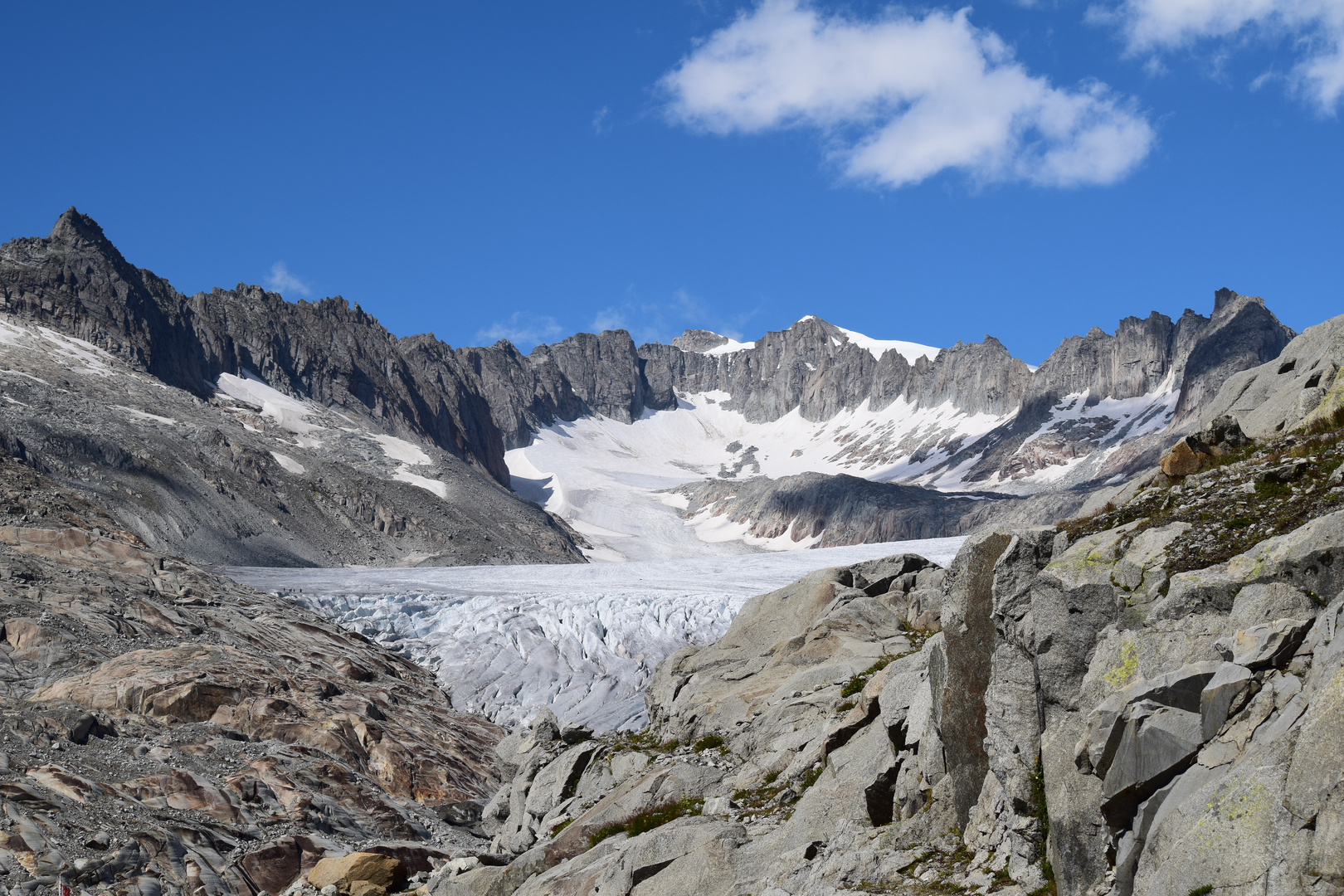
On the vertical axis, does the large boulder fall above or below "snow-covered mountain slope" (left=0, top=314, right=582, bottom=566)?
below

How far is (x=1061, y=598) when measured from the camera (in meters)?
10.6

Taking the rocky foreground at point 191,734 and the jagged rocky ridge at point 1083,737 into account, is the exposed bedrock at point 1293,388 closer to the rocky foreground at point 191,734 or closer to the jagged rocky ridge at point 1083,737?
the jagged rocky ridge at point 1083,737

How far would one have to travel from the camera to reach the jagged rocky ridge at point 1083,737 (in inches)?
300

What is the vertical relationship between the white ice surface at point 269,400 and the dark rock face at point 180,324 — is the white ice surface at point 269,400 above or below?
below

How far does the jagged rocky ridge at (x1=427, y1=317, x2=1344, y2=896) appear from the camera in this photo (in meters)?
7.61

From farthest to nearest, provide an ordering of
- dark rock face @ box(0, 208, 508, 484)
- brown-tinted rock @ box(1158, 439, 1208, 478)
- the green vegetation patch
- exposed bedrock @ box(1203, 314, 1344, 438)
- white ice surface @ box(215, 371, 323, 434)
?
white ice surface @ box(215, 371, 323, 434) → dark rock face @ box(0, 208, 508, 484) → the green vegetation patch → exposed bedrock @ box(1203, 314, 1344, 438) → brown-tinted rock @ box(1158, 439, 1208, 478)

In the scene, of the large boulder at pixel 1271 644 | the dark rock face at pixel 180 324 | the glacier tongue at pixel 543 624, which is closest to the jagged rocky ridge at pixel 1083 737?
the large boulder at pixel 1271 644

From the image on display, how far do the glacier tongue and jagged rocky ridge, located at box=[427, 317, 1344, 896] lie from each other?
103ft

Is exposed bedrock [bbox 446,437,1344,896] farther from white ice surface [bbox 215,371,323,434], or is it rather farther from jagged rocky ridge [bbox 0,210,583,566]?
white ice surface [bbox 215,371,323,434]

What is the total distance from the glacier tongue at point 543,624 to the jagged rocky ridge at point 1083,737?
31.4m

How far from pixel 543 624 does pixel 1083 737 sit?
166 feet

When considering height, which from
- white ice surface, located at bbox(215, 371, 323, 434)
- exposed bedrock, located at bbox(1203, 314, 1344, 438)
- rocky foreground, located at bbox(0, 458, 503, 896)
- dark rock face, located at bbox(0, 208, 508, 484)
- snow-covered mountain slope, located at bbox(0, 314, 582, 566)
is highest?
dark rock face, located at bbox(0, 208, 508, 484)

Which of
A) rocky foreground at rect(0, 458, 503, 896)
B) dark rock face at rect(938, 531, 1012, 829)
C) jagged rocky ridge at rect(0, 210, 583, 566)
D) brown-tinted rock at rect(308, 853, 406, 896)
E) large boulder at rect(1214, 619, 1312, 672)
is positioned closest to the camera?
large boulder at rect(1214, 619, 1312, 672)

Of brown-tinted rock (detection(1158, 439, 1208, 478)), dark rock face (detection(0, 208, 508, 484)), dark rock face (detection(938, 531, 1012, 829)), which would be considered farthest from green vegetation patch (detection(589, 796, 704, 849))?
dark rock face (detection(0, 208, 508, 484))
